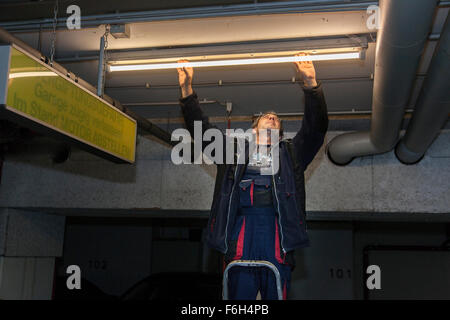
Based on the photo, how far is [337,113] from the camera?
19.6 ft

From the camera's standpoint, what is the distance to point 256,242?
245cm

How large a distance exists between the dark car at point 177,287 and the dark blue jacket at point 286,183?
4.25 meters

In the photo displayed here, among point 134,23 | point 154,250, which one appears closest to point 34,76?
point 134,23

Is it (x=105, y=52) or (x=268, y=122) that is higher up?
(x=105, y=52)

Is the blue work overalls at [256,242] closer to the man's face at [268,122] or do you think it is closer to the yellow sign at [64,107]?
the man's face at [268,122]

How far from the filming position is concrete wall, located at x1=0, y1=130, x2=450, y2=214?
5.55 m

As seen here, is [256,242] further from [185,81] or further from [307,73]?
[185,81]

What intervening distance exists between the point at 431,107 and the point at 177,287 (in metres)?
4.35

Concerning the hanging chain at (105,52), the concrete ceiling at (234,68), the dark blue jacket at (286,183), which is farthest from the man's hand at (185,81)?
the hanging chain at (105,52)

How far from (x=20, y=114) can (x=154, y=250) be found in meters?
7.15

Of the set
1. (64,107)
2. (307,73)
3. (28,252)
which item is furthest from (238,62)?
(28,252)

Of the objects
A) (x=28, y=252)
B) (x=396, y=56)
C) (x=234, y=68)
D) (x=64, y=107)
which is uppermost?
(x=234, y=68)

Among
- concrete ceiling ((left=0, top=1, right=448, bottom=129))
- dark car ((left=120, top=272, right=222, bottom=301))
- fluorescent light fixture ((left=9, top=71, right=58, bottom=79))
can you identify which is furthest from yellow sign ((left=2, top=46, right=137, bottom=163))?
dark car ((left=120, top=272, right=222, bottom=301))
